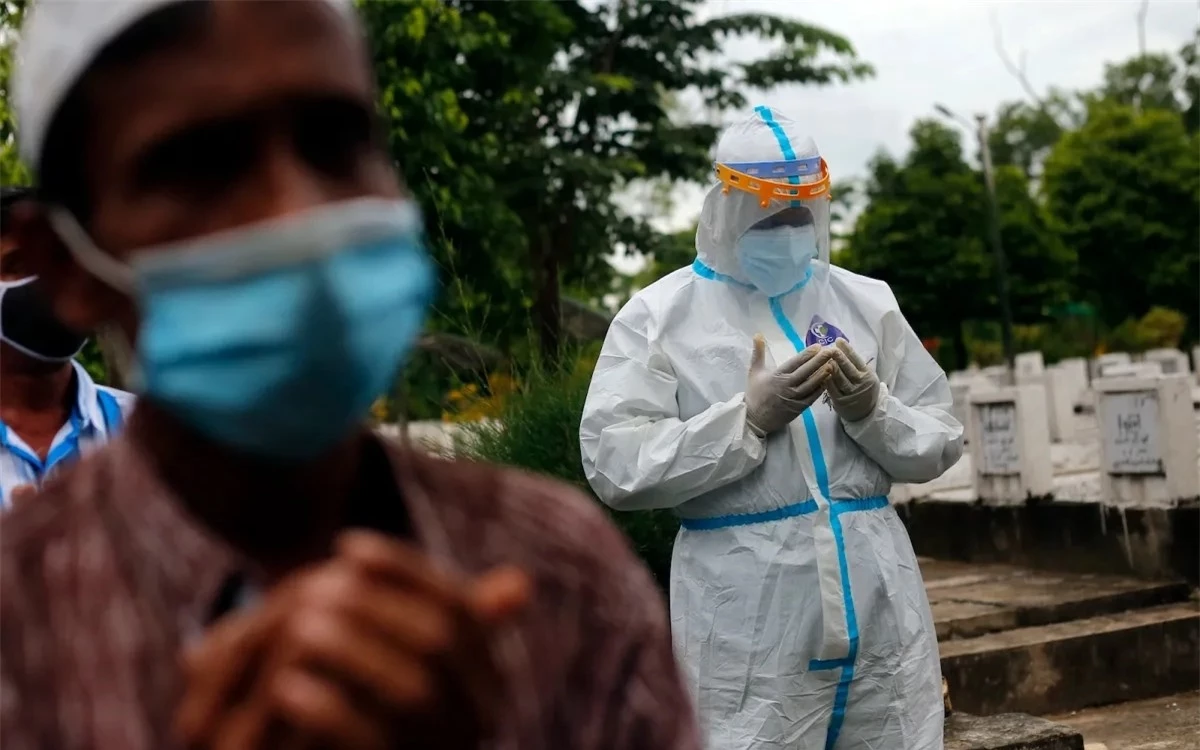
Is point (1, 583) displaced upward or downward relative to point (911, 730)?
upward

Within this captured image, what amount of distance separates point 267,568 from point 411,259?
0.78 feet

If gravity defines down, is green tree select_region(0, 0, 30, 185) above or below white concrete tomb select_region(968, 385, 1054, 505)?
above

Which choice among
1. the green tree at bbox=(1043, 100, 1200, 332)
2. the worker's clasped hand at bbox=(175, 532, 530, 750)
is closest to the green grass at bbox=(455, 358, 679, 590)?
the worker's clasped hand at bbox=(175, 532, 530, 750)

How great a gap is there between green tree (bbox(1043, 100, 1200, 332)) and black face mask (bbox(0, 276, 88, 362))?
112 feet

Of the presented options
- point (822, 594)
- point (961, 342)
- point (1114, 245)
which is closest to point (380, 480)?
point (822, 594)

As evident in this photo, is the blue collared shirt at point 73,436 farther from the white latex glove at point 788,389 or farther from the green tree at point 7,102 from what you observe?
Result: the green tree at point 7,102

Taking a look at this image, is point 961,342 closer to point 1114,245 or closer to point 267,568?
point 1114,245

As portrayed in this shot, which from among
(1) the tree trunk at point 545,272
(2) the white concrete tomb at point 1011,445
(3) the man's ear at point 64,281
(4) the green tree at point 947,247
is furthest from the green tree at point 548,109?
(4) the green tree at point 947,247

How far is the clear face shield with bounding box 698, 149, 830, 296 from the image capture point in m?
3.83

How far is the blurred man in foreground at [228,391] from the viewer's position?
98 centimetres

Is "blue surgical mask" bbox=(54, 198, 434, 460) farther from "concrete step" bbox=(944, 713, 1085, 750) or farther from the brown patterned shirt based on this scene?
"concrete step" bbox=(944, 713, 1085, 750)

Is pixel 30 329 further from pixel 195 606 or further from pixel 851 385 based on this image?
pixel 195 606

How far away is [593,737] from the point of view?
1103 mm

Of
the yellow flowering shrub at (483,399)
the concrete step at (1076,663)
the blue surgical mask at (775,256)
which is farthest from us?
the concrete step at (1076,663)
